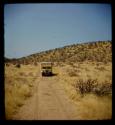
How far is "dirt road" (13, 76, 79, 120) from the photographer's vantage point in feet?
47.5

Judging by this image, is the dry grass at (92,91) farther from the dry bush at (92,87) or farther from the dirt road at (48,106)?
the dirt road at (48,106)

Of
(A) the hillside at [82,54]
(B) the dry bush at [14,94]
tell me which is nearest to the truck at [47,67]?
(A) the hillside at [82,54]

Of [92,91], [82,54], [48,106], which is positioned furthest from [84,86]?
[82,54]

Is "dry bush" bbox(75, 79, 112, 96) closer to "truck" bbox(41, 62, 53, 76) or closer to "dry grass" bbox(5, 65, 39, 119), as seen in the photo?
"truck" bbox(41, 62, 53, 76)

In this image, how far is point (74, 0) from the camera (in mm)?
14398

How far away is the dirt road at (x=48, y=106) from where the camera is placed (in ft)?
47.5

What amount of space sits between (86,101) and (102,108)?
1.63 ft

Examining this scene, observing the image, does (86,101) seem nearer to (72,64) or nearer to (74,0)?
(72,64)

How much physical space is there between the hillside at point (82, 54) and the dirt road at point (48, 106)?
82 centimetres

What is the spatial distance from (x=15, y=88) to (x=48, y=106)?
3.49ft

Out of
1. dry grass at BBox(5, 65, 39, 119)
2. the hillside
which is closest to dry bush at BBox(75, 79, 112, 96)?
the hillside

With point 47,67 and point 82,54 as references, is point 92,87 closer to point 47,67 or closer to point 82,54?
point 47,67

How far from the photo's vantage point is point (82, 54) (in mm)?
16969

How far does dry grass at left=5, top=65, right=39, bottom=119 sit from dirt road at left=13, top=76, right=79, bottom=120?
16 centimetres
